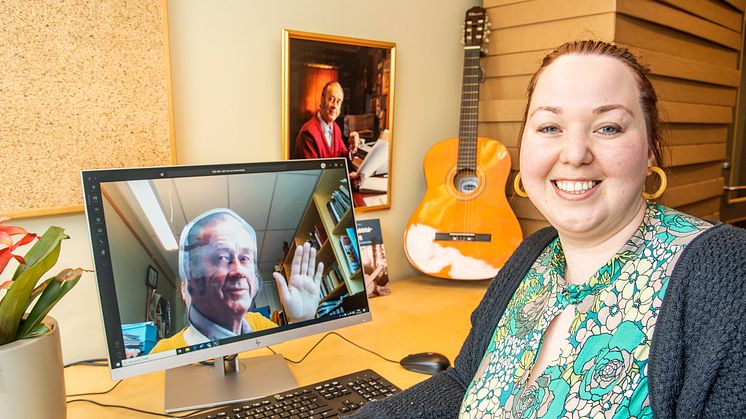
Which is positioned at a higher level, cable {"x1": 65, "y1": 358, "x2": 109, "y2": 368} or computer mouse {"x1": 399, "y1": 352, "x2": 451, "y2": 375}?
computer mouse {"x1": 399, "y1": 352, "x2": 451, "y2": 375}

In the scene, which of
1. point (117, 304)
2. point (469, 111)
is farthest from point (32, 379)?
point (469, 111)

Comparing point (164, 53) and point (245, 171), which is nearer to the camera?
point (245, 171)

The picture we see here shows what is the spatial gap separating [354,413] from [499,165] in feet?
3.51

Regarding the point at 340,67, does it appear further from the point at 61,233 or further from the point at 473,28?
the point at 61,233

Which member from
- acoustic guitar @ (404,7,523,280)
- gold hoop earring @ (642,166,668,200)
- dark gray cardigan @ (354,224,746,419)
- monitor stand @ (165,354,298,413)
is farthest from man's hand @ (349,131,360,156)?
dark gray cardigan @ (354,224,746,419)

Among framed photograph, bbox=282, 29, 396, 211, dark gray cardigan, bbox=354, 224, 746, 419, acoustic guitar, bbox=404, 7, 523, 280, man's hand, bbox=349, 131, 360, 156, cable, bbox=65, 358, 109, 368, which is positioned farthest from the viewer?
acoustic guitar, bbox=404, 7, 523, 280

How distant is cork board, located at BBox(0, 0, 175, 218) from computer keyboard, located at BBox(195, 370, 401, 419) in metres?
0.58

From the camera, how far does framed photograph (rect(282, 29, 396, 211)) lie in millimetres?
1500

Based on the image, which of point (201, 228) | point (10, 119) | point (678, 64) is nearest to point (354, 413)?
point (201, 228)

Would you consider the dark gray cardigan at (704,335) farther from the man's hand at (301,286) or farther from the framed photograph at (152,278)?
the framed photograph at (152,278)

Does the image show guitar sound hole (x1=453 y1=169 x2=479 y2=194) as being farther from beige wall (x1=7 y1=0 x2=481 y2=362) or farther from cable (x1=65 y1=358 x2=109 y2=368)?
cable (x1=65 y1=358 x2=109 y2=368)

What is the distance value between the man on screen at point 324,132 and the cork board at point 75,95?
0.37 meters

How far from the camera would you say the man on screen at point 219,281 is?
3.50 feet

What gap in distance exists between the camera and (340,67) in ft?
5.24
